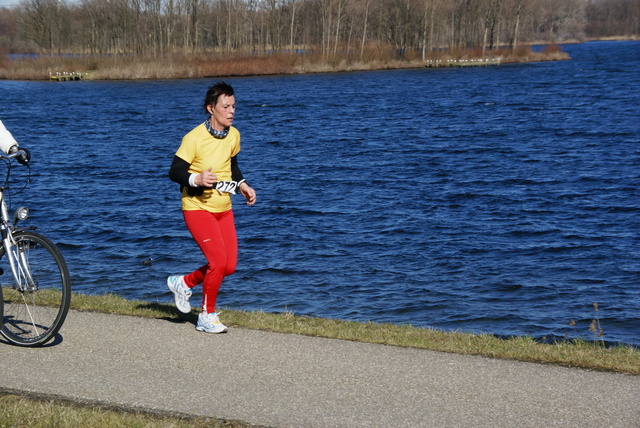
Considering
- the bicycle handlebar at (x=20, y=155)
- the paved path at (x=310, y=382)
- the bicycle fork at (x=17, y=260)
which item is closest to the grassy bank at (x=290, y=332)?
the paved path at (x=310, y=382)

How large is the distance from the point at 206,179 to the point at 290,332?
1.63 meters

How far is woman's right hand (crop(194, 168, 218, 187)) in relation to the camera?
20.4ft

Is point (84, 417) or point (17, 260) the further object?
point (17, 260)

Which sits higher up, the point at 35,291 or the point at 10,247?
the point at 10,247

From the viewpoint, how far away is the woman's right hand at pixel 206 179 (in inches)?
244

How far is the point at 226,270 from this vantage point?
6.70 metres

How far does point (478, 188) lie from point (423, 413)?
1830cm

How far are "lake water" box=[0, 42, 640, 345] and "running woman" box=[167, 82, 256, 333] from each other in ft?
16.8

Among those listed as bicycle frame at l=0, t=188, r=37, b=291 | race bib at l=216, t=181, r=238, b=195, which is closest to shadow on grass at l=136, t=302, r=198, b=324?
race bib at l=216, t=181, r=238, b=195

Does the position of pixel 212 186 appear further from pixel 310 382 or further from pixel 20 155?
pixel 310 382

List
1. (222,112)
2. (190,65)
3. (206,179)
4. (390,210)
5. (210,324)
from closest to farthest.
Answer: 1. (206,179)
2. (222,112)
3. (210,324)
4. (390,210)
5. (190,65)

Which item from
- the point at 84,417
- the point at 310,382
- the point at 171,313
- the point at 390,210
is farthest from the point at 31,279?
the point at 390,210

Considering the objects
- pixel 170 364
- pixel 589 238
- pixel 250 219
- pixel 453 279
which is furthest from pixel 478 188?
pixel 170 364

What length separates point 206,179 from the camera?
6.20 metres
